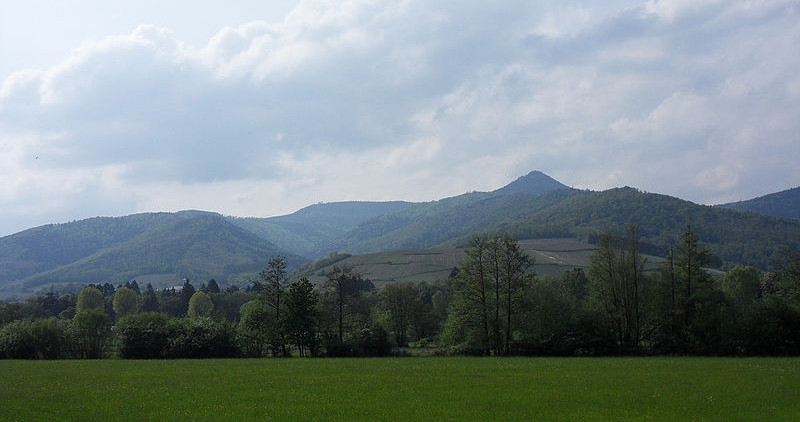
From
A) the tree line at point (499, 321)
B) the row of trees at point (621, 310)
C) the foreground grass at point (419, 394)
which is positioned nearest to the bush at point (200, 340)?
the tree line at point (499, 321)

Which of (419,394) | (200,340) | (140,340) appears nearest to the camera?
(419,394)

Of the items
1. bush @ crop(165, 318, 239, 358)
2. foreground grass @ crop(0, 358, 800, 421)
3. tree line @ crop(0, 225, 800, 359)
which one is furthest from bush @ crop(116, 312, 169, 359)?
foreground grass @ crop(0, 358, 800, 421)

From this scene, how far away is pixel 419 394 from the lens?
3020cm

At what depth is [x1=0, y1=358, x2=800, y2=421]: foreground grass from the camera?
24703mm

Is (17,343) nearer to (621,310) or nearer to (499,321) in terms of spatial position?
(499,321)

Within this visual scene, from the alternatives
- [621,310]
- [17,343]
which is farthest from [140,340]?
[621,310]

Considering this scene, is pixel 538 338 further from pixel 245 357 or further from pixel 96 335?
pixel 96 335

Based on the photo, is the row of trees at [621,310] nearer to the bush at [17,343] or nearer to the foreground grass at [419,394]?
the foreground grass at [419,394]

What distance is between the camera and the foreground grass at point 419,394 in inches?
973

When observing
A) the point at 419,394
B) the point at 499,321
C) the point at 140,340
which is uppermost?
the point at 499,321

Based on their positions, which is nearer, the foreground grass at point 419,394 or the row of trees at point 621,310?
the foreground grass at point 419,394

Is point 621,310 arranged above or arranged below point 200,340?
above

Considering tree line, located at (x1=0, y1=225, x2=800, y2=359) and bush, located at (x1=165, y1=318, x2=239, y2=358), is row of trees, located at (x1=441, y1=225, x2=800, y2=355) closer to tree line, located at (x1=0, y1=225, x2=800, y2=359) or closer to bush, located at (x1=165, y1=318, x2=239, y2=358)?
tree line, located at (x1=0, y1=225, x2=800, y2=359)

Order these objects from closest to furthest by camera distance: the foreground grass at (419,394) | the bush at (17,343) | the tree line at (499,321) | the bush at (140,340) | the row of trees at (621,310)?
1. the foreground grass at (419,394)
2. the row of trees at (621,310)
3. the tree line at (499,321)
4. the bush at (17,343)
5. the bush at (140,340)
